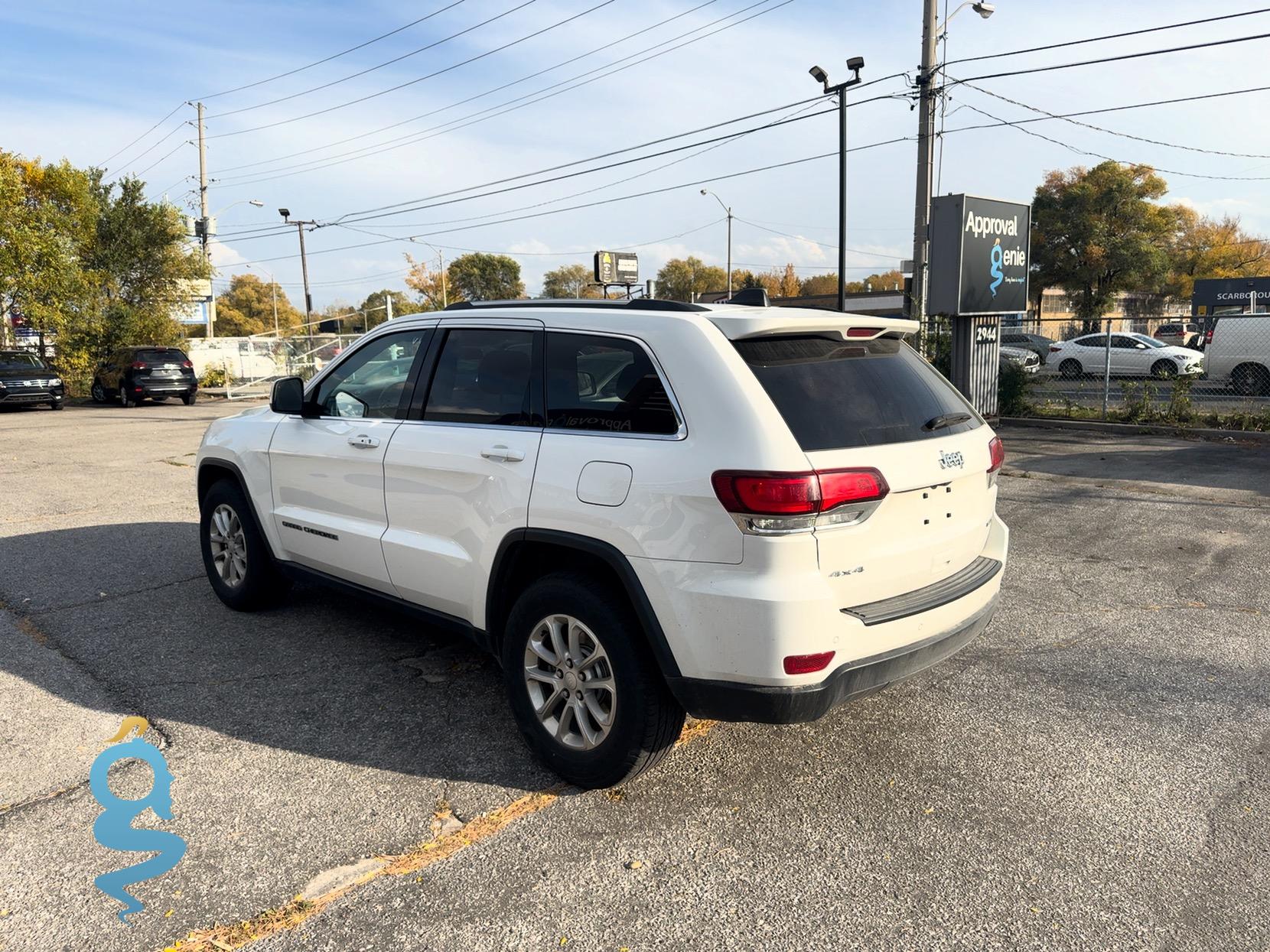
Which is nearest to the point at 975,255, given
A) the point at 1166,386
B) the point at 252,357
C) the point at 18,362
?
the point at 1166,386

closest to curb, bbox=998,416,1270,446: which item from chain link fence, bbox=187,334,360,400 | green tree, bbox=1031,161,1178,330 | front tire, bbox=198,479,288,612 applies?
front tire, bbox=198,479,288,612

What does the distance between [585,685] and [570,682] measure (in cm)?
8

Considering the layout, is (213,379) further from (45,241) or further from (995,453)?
(995,453)

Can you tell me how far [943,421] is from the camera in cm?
351

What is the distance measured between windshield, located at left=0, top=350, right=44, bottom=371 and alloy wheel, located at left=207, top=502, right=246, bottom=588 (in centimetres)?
2305

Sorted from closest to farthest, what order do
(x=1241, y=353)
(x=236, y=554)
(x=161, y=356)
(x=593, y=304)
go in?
(x=593, y=304) < (x=236, y=554) < (x=1241, y=353) < (x=161, y=356)

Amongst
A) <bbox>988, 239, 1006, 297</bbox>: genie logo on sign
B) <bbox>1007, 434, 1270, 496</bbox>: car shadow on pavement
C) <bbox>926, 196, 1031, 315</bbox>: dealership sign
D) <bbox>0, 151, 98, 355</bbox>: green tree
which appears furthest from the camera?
<bbox>0, 151, 98, 355</bbox>: green tree

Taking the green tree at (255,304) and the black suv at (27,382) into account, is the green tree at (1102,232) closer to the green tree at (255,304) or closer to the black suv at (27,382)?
the black suv at (27,382)

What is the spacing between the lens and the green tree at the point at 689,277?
9006 cm

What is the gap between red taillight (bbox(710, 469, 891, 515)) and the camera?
9.41 feet

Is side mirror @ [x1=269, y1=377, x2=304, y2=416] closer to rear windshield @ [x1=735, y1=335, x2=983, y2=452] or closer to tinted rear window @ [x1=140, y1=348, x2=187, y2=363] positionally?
rear windshield @ [x1=735, y1=335, x2=983, y2=452]

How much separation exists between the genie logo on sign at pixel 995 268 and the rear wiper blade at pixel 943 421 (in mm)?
10667

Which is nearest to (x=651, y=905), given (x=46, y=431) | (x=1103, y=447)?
(x=1103, y=447)

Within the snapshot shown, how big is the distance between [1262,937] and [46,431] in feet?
67.2
